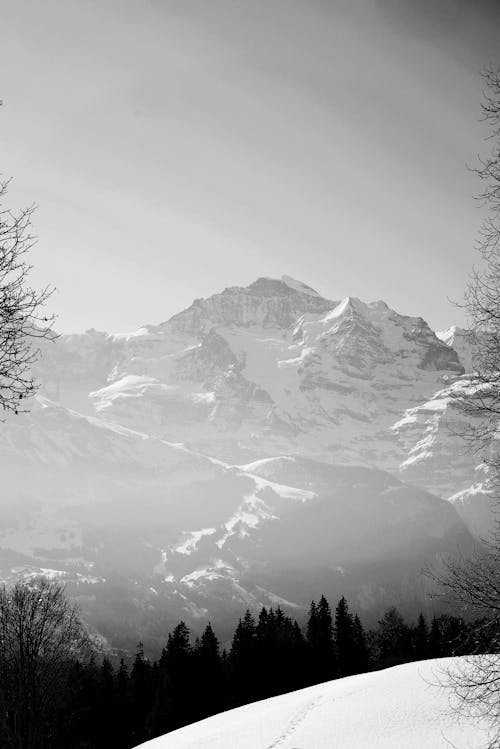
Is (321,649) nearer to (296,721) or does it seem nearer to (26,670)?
(26,670)

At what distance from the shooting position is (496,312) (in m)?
10.9

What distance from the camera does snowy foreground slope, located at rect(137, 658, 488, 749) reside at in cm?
1556

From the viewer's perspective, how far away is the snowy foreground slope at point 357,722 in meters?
15.6

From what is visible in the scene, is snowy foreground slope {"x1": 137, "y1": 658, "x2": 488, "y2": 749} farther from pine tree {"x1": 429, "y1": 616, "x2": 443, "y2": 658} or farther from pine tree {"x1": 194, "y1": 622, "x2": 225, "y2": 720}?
pine tree {"x1": 429, "y1": 616, "x2": 443, "y2": 658}

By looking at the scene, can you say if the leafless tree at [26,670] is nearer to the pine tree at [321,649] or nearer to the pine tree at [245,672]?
the pine tree at [245,672]

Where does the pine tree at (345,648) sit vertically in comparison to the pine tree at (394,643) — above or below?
above

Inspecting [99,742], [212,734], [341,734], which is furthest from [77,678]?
[341,734]

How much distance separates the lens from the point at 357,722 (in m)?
17.6

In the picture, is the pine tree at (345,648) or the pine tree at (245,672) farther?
the pine tree at (345,648)

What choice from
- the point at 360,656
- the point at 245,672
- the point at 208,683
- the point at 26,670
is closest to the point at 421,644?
the point at 360,656

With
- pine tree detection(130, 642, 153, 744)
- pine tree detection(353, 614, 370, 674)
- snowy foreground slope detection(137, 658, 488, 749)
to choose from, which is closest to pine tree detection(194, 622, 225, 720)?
pine tree detection(130, 642, 153, 744)

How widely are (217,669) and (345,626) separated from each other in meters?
19.5

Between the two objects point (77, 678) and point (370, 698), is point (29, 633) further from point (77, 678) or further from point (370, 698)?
point (77, 678)

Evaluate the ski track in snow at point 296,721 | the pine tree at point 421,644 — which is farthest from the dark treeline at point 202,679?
the ski track in snow at point 296,721
